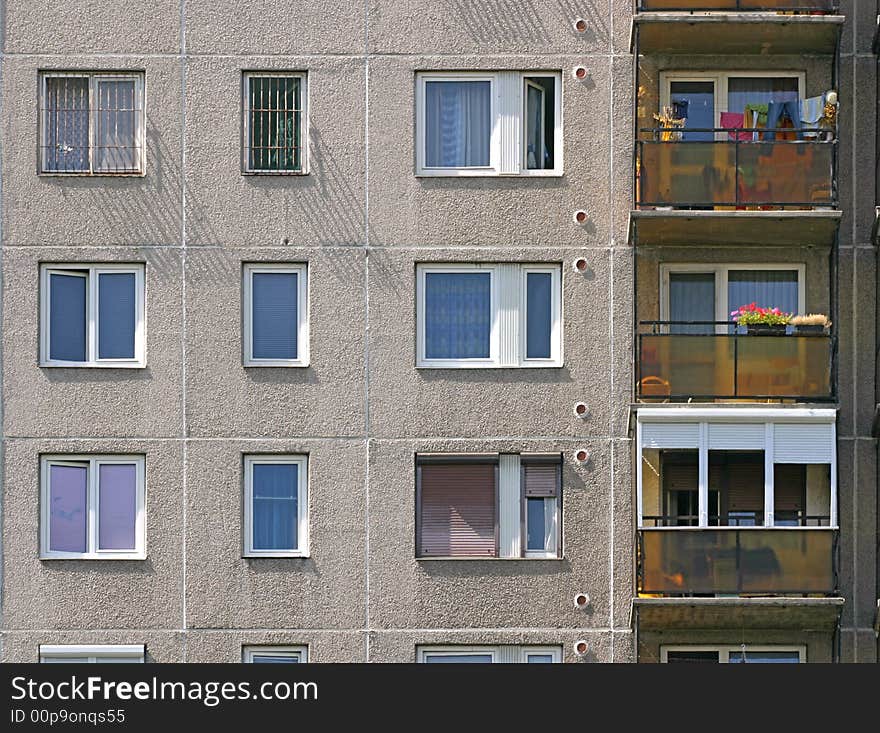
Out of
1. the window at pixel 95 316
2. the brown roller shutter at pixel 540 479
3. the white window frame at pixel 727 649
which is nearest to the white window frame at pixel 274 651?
the brown roller shutter at pixel 540 479

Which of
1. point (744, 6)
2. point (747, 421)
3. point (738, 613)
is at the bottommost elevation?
point (738, 613)

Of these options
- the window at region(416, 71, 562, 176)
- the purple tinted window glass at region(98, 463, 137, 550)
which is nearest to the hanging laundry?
the window at region(416, 71, 562, 176)

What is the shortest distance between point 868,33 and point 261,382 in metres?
9.05

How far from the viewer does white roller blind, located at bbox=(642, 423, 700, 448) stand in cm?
2395

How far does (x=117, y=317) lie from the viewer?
24562mm

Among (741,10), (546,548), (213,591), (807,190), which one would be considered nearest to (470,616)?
(546,548)

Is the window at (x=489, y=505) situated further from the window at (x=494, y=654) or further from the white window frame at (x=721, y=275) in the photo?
the white window frame at (x=721, y=275)

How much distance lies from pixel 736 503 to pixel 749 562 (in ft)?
3.50

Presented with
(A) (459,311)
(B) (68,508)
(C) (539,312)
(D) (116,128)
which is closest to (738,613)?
(C) (539,312)

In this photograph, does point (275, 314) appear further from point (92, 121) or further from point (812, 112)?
point (812, 112)

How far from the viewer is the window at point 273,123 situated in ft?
80.9

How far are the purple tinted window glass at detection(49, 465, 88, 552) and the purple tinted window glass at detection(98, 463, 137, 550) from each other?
221mm

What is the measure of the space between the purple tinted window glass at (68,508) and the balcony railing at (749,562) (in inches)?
284
